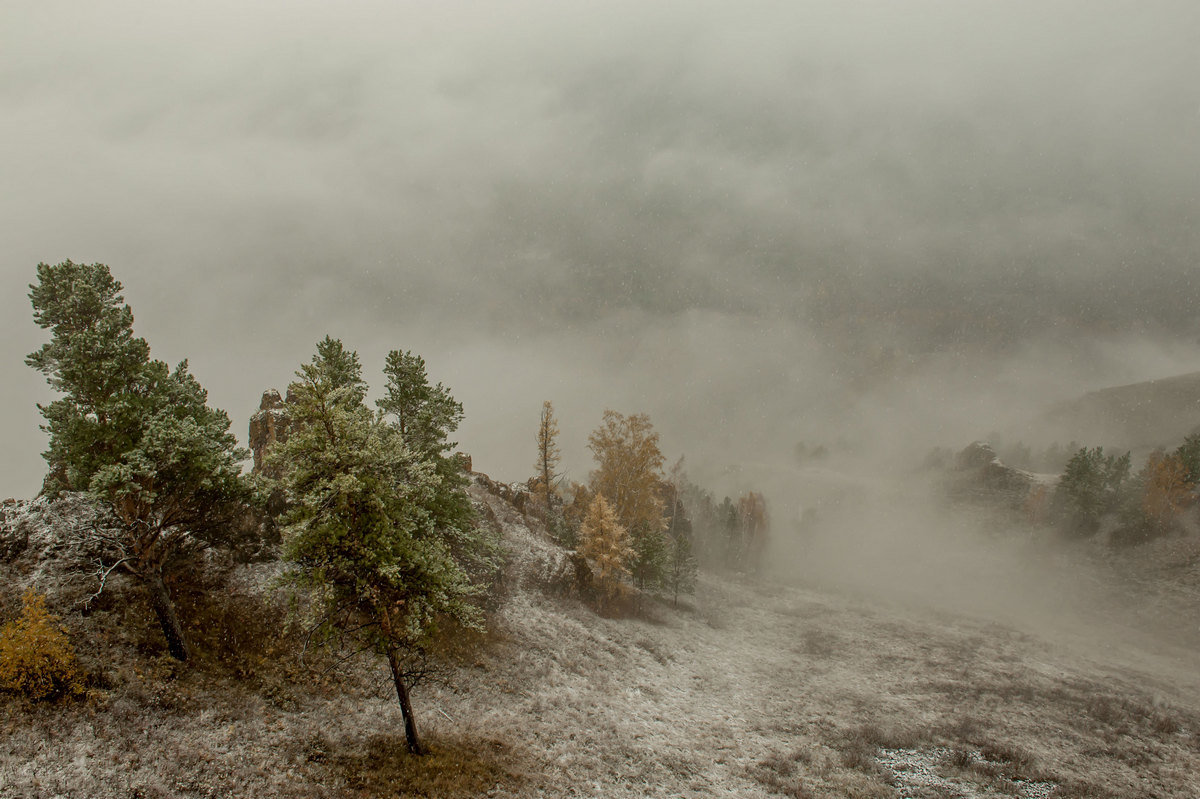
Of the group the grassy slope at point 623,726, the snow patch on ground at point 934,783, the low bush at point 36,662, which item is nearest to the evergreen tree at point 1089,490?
the grassy slope at point 623,726

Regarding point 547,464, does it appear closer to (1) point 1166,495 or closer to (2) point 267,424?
(2) point 267,424

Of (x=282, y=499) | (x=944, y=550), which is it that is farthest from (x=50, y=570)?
(x=944, y=550)

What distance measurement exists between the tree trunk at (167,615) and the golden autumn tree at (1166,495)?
91479 mm

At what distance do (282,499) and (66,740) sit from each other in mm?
16209

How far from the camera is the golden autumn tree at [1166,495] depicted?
5594 cm

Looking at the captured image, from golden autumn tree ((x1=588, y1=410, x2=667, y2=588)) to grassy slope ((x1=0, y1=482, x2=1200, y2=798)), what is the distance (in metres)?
8.06

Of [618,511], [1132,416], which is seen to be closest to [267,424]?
[618,511]

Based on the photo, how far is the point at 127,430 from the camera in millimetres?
16344

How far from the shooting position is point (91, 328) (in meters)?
16.6

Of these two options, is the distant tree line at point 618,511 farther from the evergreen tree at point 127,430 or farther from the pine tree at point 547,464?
the evergreen tree at point 127,430

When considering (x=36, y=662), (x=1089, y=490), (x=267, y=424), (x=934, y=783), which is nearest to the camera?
(x=36, y=662)

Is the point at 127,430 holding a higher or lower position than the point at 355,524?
higher

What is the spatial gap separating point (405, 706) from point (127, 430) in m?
13.7

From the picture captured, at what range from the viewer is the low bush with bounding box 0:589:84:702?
1352cm
